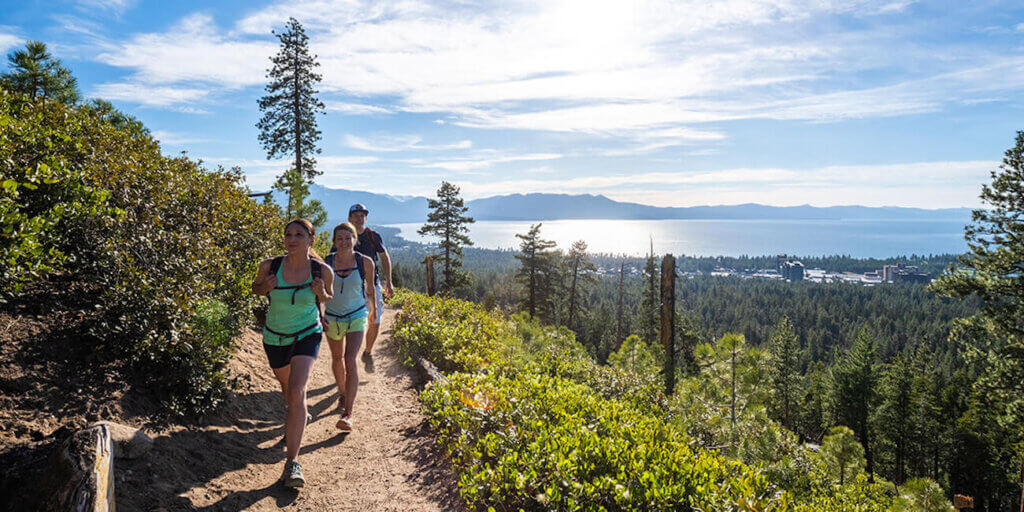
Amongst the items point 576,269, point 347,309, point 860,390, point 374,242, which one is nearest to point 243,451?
point 347,309

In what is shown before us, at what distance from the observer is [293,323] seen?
151 inches

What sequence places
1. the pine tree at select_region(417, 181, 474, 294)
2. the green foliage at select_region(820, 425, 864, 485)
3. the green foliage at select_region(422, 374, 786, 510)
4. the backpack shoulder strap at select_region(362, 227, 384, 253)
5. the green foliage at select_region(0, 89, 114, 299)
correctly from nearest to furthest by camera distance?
the green foliage at select_region(0, 89, 114, 299) < the green foliage at select_region(422, 374, 786, 510) < the backpack shoulder strap at select_region(362, 227, 384, 253) < the green foliage at select_region(820, 425, 864, 485) < the pine tree at select_region(417, 181, 474, 294)

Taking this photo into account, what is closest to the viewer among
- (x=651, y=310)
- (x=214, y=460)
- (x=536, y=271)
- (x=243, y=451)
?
(x=214, y=460)

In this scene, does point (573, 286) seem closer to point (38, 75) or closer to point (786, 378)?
point (786, 378)

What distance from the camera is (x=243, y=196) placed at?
7.84m

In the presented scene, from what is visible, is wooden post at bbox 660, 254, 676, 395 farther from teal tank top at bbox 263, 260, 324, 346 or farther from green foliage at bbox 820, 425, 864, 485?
teal tank top at bbox 263, 260, 324, 346

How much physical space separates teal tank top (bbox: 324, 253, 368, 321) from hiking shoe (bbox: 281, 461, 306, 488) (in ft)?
4.88

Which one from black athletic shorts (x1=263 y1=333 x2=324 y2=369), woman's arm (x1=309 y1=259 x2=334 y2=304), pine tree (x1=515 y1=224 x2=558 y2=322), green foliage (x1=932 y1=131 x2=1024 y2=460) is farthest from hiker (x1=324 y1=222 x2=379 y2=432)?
pine tree (x1=515 y1=224 x2=558 y2=322)

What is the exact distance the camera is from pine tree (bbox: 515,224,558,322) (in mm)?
30109

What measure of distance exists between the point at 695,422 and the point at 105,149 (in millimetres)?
9520

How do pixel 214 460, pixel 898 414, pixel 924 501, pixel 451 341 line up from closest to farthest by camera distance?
pixel 214 460 < pixel 451 341 < pixel 924 501 < pixel 898 414

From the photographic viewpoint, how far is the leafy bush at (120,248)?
3.51m

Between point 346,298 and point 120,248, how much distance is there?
201 centimetres

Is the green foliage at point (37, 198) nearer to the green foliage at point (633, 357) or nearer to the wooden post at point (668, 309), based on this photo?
the green foliage at point (633, 357)
